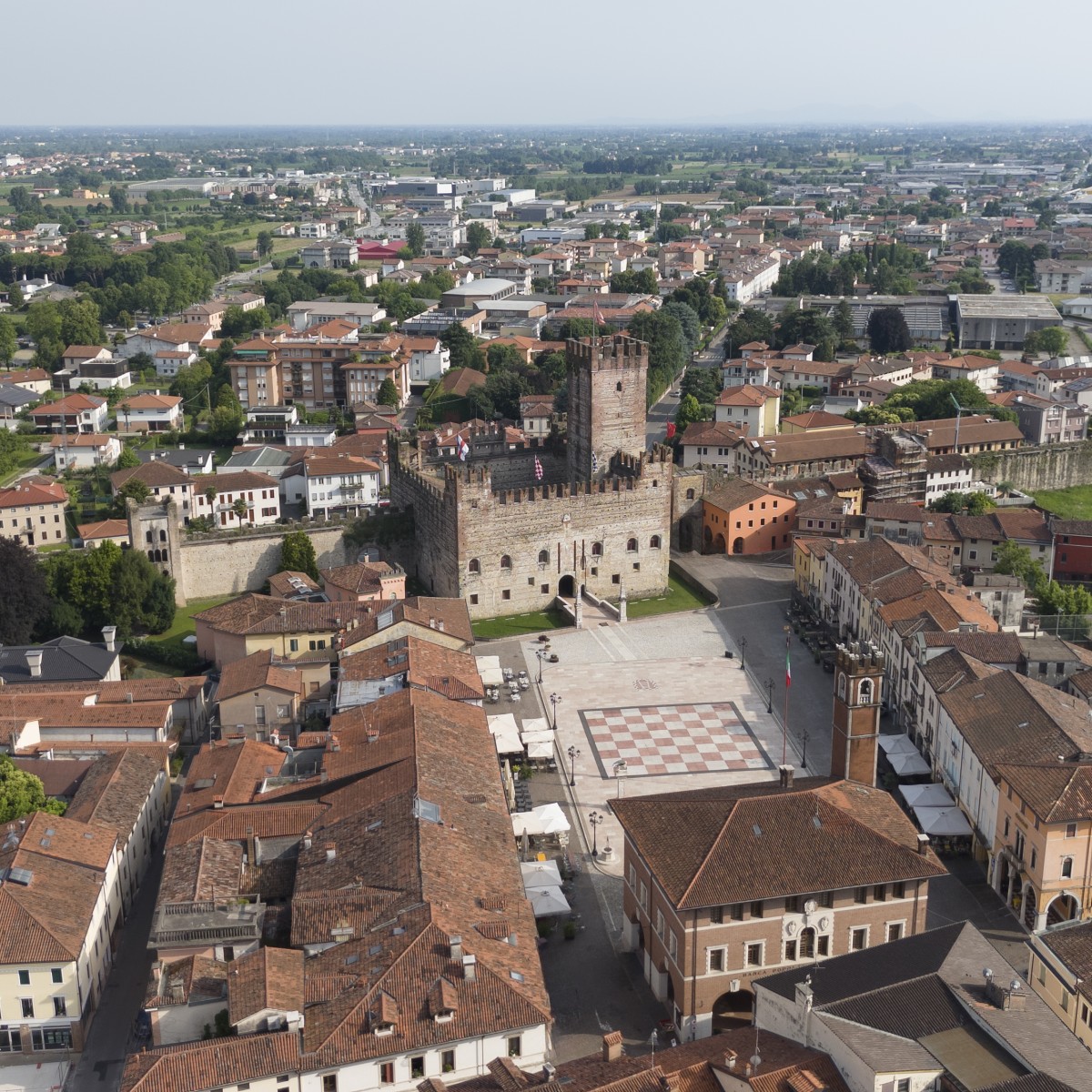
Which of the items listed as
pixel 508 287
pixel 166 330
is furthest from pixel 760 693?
pixel 508 287

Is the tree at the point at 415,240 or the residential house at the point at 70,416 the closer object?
the residential house at the point at 70,416

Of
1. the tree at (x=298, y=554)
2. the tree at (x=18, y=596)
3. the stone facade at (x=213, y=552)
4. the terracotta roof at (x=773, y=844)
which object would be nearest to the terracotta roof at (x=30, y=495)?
the stone facade at (x=213, y=552)

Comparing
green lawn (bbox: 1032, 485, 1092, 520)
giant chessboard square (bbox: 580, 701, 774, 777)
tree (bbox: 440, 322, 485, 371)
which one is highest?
tree (bbox: 440, 322, 485, 371)

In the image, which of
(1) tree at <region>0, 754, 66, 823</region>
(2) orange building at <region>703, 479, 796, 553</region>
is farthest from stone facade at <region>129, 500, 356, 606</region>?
(1) tree at <region>0, 754, 66, 823</region>

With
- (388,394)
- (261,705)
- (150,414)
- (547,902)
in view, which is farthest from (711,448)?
(547,902)

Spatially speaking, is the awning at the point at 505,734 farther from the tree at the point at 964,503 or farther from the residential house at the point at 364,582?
the tree at the point at 964,503

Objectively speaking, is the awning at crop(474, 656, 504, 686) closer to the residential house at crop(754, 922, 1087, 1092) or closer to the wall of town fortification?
the wall of town fortification
